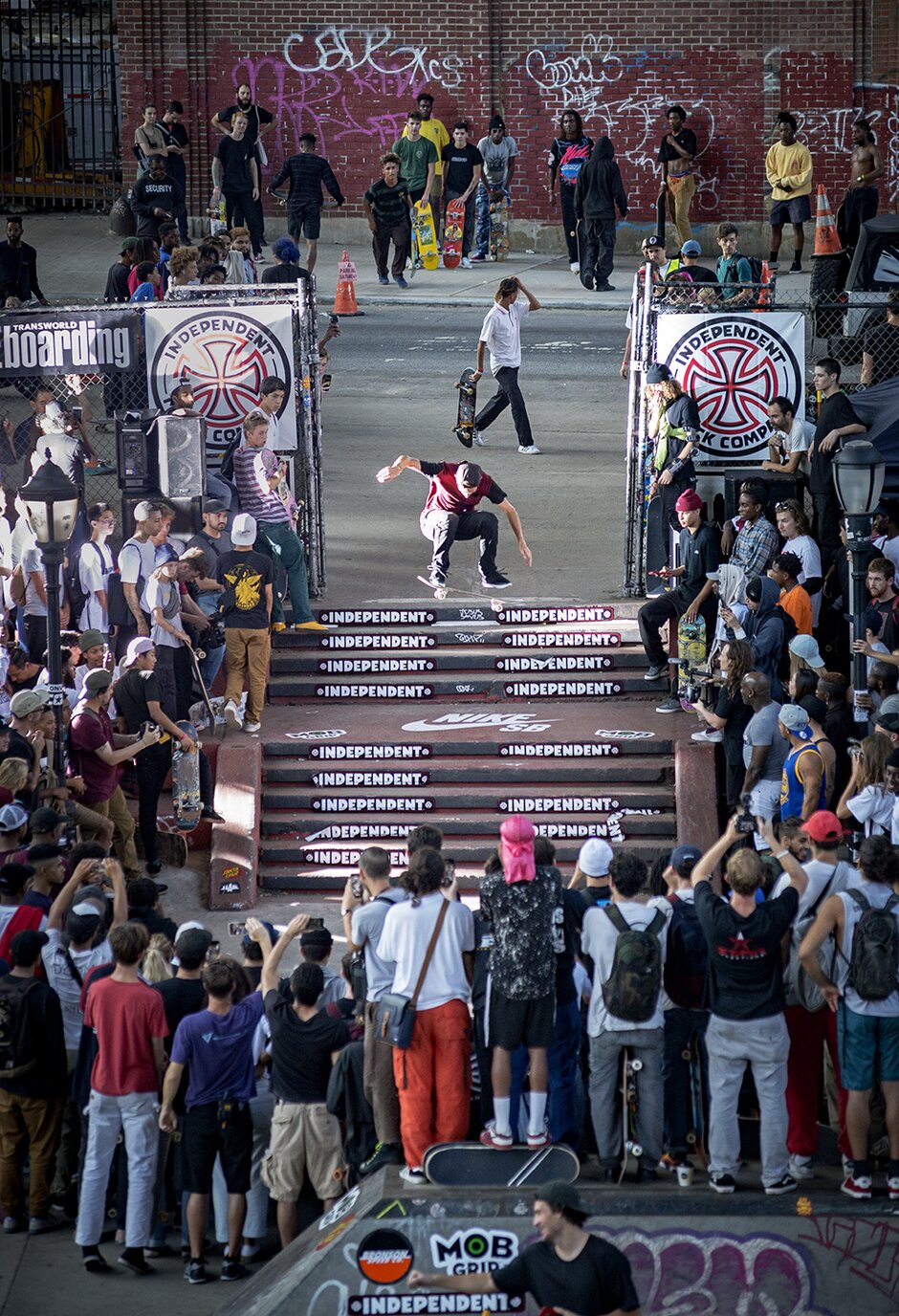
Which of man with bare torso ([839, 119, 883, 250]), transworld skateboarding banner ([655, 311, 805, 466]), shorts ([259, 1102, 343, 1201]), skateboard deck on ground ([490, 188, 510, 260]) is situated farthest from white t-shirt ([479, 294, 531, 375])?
skateboard deck on ground ([490, 188, 510, 260])

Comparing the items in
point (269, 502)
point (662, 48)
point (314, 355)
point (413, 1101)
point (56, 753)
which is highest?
point (662, 48)

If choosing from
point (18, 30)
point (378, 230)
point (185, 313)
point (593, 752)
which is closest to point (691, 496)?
point (593, 752)

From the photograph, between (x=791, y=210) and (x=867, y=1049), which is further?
(x=791, y=210)

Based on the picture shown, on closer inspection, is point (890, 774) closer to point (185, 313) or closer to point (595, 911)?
point (595, 911)

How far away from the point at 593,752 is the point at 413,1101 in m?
6.00

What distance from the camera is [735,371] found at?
1675cm

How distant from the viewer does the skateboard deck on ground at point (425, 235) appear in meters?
29.5

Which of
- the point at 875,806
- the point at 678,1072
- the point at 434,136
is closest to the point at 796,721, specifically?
the point at 875,806

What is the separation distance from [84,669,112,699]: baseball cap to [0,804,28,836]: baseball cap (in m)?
2.01

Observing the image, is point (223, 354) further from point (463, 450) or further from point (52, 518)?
point (52, 518)

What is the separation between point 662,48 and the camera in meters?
31.5

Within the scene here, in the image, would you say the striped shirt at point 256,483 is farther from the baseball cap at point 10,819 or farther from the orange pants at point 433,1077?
the orange pants at point 433,1077

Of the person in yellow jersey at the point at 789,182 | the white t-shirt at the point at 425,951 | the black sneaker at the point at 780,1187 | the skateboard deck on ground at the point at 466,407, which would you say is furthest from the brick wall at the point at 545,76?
the black sneaker at the point at 780,1187

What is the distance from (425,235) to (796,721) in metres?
18.7
